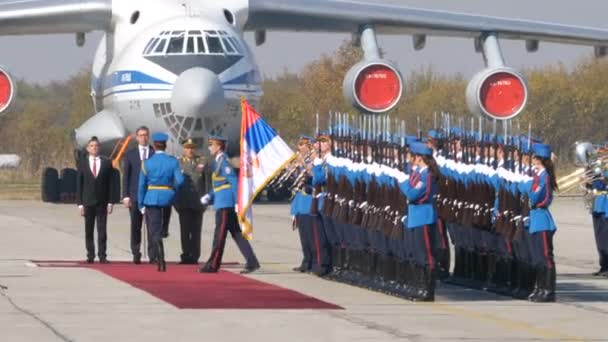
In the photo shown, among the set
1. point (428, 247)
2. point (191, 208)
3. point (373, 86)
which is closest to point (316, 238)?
point (191, 208)

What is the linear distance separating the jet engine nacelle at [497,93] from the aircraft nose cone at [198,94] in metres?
4.92

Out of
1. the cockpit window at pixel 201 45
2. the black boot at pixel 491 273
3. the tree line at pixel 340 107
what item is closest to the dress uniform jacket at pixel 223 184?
the black boot at pixel 491 273

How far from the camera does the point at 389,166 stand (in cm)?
1586

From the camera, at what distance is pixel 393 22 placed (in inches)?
1225

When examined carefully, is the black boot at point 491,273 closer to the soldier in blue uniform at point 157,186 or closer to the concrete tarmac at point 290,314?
the concrete tarmac at point 290,314

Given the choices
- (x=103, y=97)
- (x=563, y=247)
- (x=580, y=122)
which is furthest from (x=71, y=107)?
(x=563, y=247)

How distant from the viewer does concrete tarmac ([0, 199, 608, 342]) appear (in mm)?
12273


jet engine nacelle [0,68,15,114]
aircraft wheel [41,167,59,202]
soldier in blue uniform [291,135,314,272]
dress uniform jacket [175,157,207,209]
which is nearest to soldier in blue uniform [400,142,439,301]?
soldier in blue uniform [291,135,314,272]

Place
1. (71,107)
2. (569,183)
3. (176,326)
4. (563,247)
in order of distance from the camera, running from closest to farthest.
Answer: (176,326) → (563,247) → (569,183) → (71,107)

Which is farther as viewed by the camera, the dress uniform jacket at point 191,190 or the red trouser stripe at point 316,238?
the dress uniform jacket at point 191,190

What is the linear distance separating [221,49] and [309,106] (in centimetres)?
2119

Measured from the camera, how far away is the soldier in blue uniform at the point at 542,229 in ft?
48.7

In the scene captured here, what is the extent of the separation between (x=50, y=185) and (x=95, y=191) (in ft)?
50.0

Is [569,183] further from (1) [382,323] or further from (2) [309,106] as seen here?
(1) [382,323]
